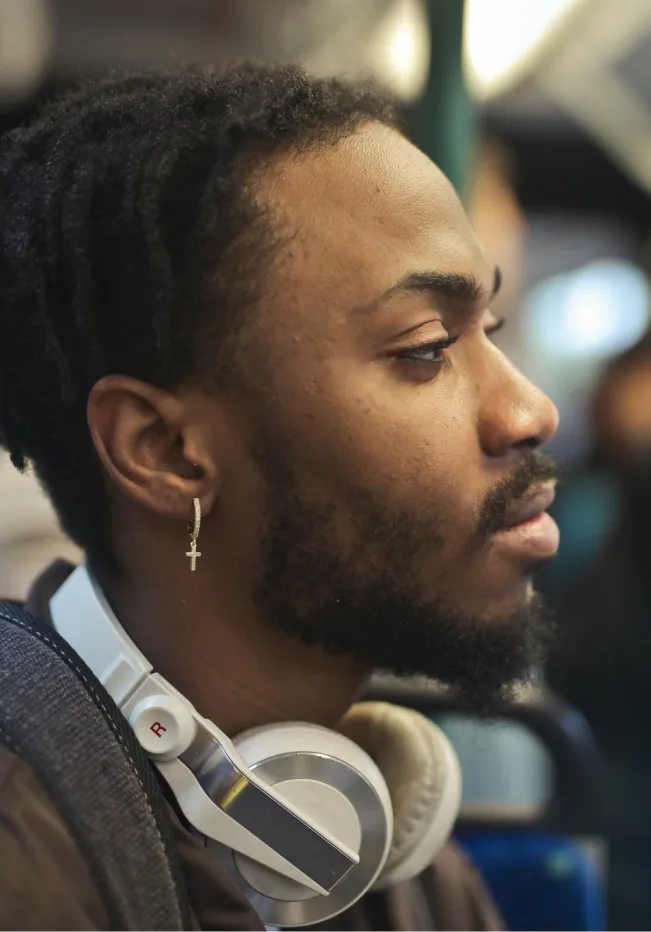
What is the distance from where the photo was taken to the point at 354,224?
0.84 m

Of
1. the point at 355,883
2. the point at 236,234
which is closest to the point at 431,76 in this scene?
the point at 236,234

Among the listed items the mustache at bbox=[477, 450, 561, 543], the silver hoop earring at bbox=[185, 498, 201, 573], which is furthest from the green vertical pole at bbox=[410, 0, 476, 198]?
the silver hoop earring at bbox=[185, 498, 201, 573]

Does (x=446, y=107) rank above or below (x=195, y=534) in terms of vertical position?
above

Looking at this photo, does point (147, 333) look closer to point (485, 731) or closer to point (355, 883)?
point (355, 883)

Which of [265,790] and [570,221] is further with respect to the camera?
[570,221]

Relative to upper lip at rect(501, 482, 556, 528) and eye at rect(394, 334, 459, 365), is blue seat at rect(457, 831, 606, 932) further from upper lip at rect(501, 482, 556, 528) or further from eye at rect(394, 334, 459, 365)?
eye at rect(394, 334, 459, 365)

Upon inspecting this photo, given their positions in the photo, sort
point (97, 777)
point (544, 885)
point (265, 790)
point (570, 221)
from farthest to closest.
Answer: point (570, 221), point (544, 885), point (265, 790), point (97, 777)

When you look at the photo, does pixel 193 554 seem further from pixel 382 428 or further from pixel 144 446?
pixel 382 428

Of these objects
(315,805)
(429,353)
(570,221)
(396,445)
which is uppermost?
(570,221)

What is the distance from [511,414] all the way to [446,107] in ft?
2.44

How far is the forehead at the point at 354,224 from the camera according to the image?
0.83 metres

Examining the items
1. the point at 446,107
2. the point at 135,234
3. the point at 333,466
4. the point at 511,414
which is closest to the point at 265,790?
the point at 333,466

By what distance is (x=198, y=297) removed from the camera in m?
0.82

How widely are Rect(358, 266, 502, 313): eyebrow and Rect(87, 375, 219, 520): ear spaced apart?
207mm
